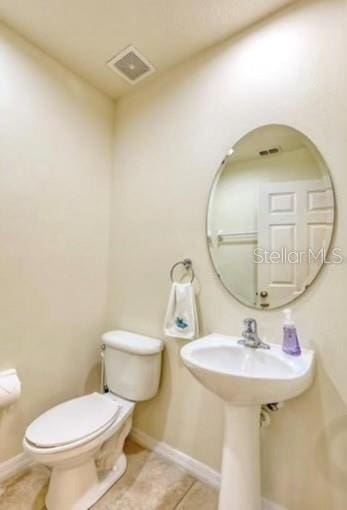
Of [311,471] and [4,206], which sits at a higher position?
[4,206]

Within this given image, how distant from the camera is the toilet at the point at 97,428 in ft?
3.92

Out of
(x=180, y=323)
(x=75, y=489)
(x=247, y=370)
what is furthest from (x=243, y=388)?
(x=75, y=489)

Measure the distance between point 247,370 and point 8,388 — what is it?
4.00 ft

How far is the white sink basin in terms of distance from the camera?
95 centimetres

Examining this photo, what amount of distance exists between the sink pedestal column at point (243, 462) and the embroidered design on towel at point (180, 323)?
Answer: 0.48m

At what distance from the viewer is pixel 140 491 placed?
140 centimetres

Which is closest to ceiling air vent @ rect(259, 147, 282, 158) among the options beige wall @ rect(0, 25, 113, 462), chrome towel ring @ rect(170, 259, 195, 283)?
chrome towel ring @ rect(170, 259, 195, 283)

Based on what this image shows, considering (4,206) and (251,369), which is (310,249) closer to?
(251,369)

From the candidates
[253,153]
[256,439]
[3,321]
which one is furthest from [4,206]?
[256,439]

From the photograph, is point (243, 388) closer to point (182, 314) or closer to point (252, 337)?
point (252, 337)

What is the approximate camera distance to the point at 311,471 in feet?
3.83

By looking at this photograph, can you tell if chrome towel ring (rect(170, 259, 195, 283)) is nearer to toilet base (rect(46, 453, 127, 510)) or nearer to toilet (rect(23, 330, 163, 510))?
toilet (rect(23, 330, 163, 510))

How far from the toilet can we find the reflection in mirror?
73 centimetres

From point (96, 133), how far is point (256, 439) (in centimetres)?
211
